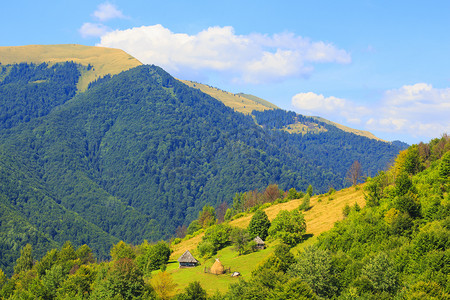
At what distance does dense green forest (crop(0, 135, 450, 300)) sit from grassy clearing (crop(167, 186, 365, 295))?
3.09 meters

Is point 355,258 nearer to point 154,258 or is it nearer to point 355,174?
point 154,258

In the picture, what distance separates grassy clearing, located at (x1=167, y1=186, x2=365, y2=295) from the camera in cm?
7612

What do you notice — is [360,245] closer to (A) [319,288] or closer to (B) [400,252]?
(B) [400,252]

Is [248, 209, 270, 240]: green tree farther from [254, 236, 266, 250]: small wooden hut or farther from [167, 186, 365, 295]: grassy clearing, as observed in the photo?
[254, 236, 266, 250]: small wooden hut

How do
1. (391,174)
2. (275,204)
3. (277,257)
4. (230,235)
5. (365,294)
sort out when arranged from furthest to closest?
(275,204), (230,235), (391,174), (277,257), (365,294)

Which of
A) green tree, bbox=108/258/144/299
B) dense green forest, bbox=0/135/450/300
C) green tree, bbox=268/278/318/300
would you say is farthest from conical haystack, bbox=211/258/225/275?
green tree, bbox=268/278/318/300

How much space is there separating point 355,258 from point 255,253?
1079 inches

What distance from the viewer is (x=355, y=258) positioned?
67.3m

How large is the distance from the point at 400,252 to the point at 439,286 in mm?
10054

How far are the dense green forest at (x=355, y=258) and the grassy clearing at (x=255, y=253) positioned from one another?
309 cm

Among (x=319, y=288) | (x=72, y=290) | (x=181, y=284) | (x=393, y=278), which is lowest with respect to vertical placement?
(x=72, y=290)

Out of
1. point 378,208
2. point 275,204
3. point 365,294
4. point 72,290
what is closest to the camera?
point 365,294

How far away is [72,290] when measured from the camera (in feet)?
278

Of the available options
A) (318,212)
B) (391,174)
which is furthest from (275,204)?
(391,174)
